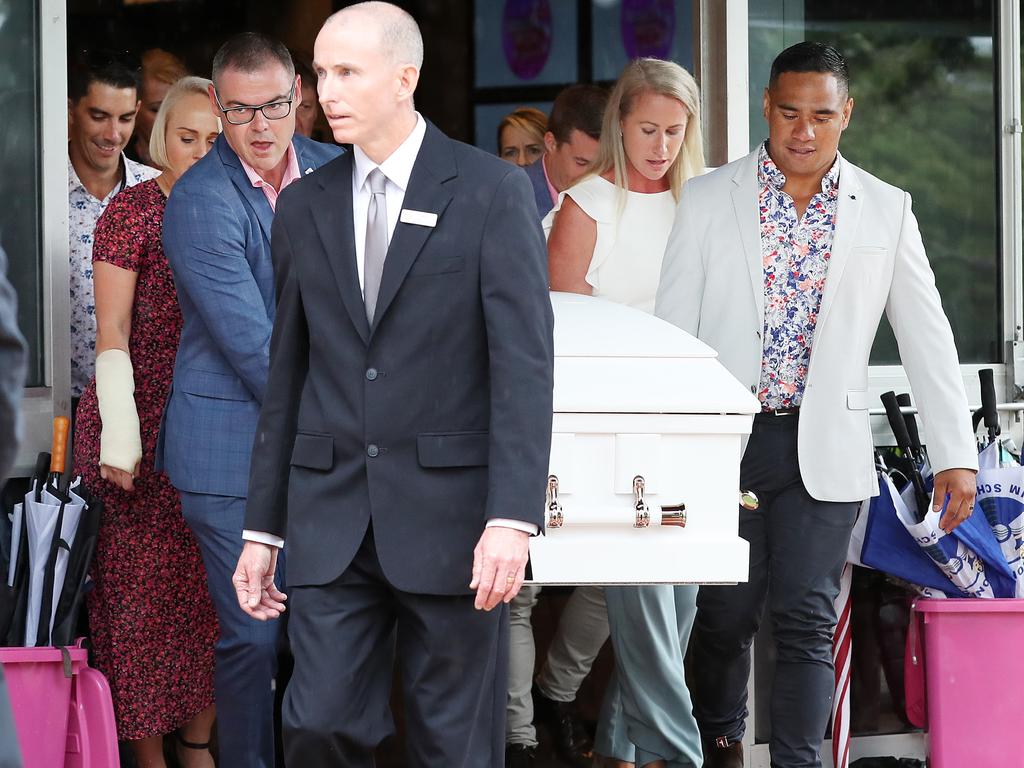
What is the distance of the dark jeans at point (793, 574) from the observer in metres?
4.28

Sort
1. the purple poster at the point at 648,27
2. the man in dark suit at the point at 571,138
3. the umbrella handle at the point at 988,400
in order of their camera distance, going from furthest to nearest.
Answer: the purple poster at the point at 648,27, the man in dark suit at the point at 571,138, the umbrella handle at the point at 988,400

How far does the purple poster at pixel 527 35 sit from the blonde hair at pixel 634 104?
19.6 feet

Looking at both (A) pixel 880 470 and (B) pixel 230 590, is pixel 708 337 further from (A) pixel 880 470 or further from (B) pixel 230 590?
(B) pixel 230 590

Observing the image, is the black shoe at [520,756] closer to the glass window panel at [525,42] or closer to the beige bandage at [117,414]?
the beige bandage at [117,414]

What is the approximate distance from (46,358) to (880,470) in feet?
8.06

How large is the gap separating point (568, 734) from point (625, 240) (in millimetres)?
1637

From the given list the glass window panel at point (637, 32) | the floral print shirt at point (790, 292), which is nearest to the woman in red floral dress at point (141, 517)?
the floral print shirt at point (790, 292)

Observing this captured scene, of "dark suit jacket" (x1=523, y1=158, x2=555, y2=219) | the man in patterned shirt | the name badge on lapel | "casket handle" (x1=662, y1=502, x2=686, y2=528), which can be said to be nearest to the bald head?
the name badge on lapel

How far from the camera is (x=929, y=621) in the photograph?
15.3ft

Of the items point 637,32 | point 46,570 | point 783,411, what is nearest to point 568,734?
point 783,411

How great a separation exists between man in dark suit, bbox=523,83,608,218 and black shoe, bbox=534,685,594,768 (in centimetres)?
181

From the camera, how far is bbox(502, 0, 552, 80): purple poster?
412 inches

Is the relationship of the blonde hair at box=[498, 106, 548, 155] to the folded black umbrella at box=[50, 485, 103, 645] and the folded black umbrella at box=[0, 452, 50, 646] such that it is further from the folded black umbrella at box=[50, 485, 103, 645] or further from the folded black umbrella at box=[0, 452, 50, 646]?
the folded black umbrella at box=[0, 452, 50, 646]

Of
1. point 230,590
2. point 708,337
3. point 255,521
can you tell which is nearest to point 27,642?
point 230,590
